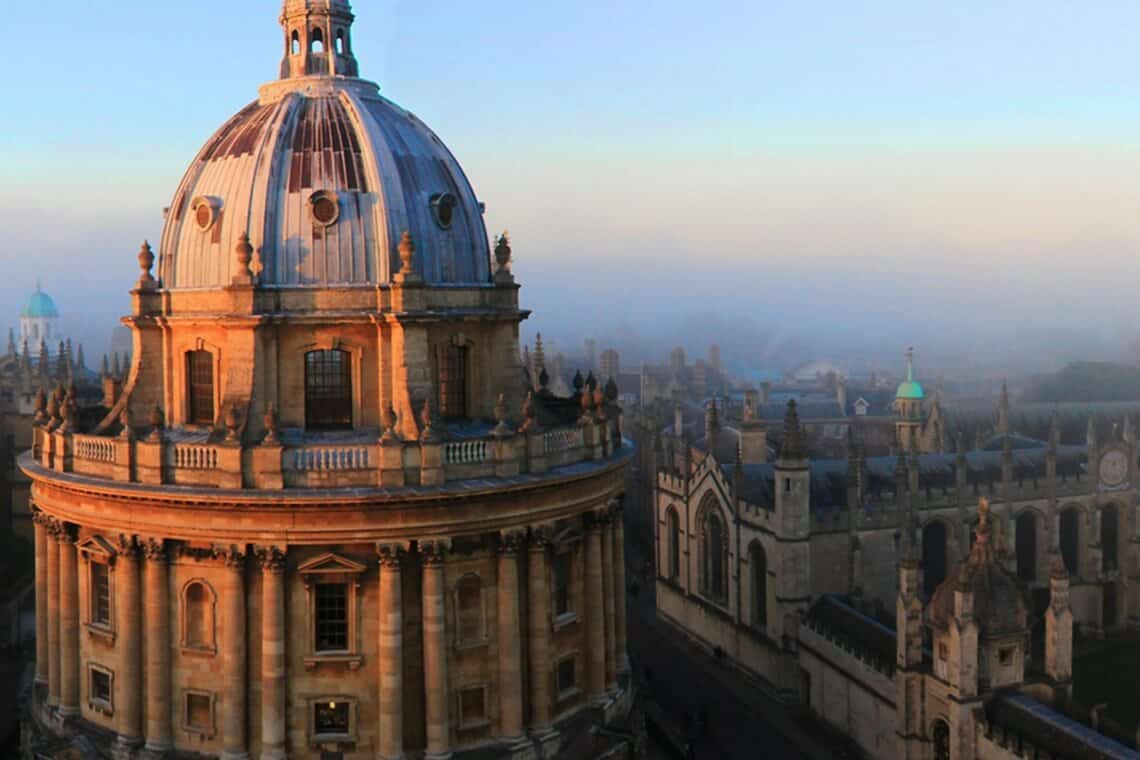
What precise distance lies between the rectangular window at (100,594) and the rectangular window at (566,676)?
14932mm

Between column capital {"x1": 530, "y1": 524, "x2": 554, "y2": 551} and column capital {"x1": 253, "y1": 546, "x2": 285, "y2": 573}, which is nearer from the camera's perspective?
column capital {"x1": 253, "y1": 546, "x2": 285, "y2": 573}

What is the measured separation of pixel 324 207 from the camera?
36.4m

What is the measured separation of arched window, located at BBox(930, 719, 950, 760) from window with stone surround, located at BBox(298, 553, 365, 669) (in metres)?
21.4

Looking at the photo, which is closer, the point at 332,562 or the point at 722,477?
the point at 332,562

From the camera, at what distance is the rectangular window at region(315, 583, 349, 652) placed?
34.1 meters

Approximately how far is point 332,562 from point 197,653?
5.33 m

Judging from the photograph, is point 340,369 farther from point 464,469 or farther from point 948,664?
point 948,664

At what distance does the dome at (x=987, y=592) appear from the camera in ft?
127

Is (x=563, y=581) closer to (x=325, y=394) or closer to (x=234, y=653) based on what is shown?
(x=325, y=394)

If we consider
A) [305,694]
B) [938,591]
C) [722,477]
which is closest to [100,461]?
[305,694]

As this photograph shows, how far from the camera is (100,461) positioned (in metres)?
35.9

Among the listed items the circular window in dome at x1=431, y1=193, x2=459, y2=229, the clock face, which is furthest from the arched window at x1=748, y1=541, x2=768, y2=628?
the circular window in dome at x1=431, y1=193, x2=459, y2=229

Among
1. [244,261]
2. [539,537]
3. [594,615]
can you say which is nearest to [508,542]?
[539,537]

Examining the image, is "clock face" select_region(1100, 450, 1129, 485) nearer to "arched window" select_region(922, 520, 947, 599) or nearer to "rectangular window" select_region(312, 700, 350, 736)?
"arched window" select_region(922, 520, 947, 599)
